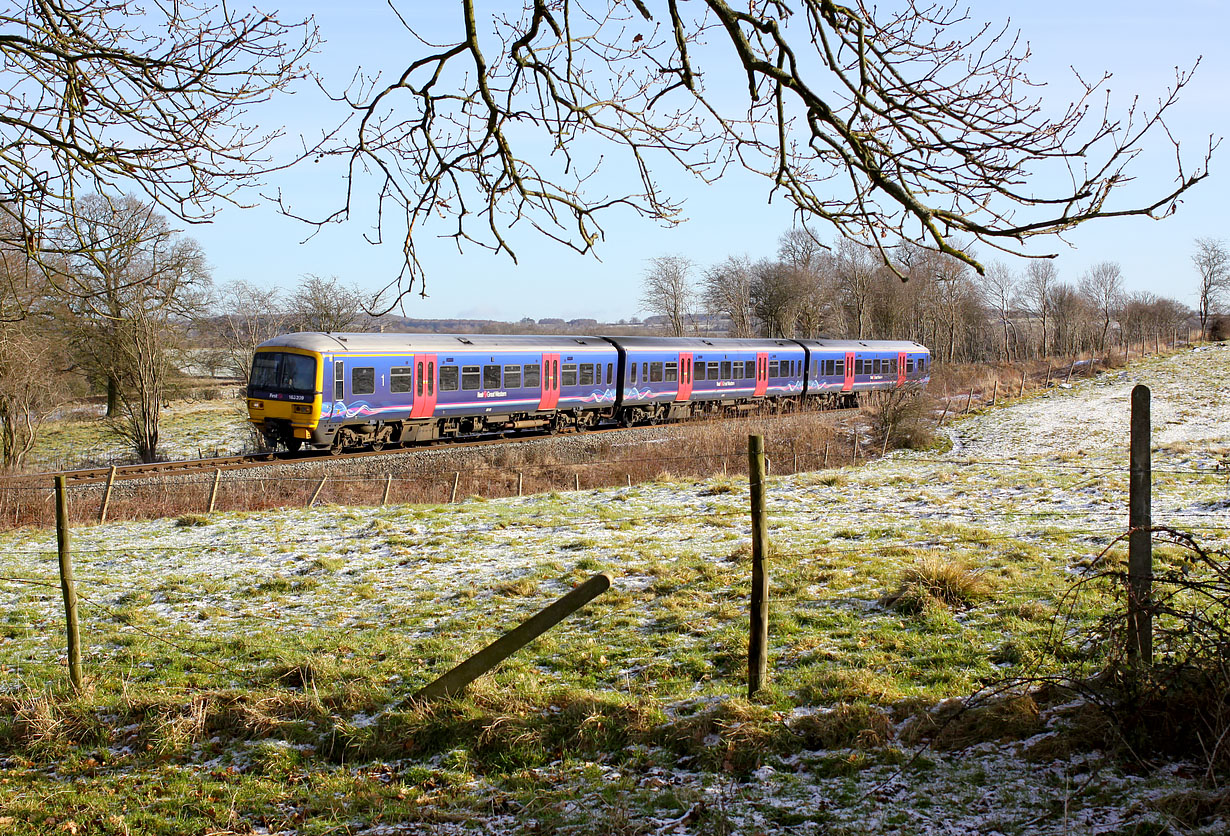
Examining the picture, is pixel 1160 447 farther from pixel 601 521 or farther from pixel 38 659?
pixel 38 659

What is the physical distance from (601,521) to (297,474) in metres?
8.36

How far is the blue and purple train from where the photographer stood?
18.2 m

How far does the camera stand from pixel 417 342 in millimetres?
19578

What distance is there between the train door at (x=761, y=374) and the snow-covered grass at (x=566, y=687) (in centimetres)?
1817

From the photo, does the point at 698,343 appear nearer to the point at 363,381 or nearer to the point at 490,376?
the point at 490,376

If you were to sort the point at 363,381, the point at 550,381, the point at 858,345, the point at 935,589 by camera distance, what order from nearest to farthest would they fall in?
the point at 935,589
the point at 363,381
the point at 550,381
the point at 858,345

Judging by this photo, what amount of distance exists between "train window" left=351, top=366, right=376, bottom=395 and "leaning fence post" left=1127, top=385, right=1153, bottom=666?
16329mm

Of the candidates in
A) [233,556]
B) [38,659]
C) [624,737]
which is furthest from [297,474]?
[624,737]

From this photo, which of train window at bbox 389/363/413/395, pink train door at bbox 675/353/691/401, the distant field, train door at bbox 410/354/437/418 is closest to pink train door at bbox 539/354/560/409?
train door at bbox 410/354/437/418

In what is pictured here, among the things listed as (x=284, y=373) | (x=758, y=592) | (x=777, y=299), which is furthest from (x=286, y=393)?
(x=777, y=299)

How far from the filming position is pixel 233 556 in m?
9.59

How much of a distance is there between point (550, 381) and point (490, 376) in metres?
2.05

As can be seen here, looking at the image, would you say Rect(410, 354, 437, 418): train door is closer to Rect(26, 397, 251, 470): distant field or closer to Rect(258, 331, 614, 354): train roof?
Rect(258, 331, 614, 354): train roof

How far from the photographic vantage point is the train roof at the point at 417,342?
18250 mm
